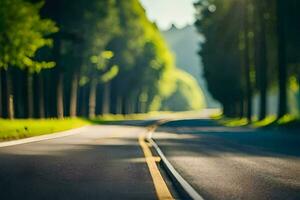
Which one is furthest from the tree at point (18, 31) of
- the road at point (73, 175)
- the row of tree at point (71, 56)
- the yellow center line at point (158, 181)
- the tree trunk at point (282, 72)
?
the yellow center line at point (158, 181)

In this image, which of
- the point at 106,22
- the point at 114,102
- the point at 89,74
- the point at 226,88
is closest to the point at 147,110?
the point at 114,102

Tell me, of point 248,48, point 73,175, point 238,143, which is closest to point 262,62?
point 248,48

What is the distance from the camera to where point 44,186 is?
34.2 feet

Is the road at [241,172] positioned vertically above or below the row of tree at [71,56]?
below

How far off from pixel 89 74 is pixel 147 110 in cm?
5633

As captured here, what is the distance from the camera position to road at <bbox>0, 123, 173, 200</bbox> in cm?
963

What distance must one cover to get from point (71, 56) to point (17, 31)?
13.6 m

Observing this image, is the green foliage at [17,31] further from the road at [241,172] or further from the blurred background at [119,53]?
the road at [241,172]

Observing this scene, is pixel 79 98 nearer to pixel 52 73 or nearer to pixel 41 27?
pixel 52 73

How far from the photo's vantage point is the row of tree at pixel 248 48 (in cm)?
4397

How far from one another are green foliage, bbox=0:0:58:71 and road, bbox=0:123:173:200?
15721mm

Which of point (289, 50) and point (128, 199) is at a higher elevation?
point (289, 50)

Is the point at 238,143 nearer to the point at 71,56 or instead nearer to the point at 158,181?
the point at 158,181

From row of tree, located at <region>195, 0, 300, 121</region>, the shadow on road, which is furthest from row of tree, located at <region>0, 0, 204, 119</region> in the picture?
the shadow on road
